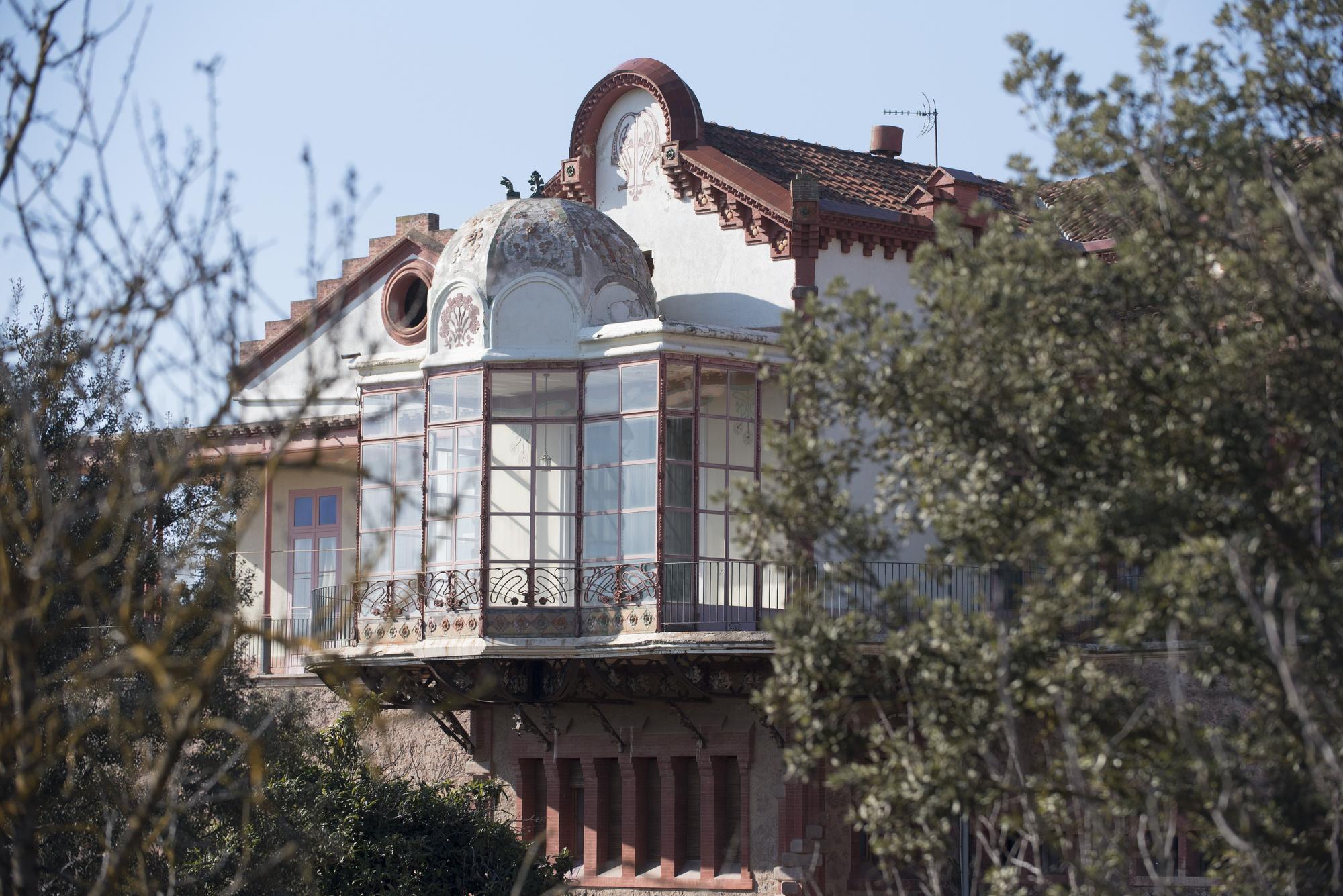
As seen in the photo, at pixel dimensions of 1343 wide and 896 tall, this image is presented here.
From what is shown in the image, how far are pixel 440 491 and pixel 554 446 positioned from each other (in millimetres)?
1303

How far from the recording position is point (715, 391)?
69.1ft

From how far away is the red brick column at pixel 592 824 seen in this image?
2192cm

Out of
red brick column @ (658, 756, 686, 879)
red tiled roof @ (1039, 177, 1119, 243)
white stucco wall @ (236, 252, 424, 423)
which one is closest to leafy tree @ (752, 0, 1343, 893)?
red tiled roof @ (1039, 177, 1119, 243)

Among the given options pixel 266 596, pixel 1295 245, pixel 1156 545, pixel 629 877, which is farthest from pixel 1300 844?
pixel 266 596

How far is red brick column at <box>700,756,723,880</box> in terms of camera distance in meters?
21.0

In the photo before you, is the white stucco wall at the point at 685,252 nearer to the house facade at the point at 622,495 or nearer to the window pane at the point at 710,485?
the house facade at the point at 622,495

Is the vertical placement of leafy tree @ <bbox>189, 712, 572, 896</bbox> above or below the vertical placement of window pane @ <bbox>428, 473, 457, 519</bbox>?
below

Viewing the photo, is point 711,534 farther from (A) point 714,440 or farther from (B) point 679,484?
(A) point 714,440

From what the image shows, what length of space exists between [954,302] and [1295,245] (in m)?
1.84

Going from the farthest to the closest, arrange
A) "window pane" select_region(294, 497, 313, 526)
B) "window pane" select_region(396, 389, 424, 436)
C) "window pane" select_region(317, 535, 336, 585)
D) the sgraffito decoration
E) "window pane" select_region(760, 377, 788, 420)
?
1. "window pane" select_region(294, 497, 313, 526)
2. "window pane" select_region(317, 535, 336, 585)
3. the sgraffito decoration
4. "window pane" select_region(396, 389, 424, 436)
5. "window pane" select_region(760, 377, 788, 420)

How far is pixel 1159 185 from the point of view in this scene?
1043 centimetres

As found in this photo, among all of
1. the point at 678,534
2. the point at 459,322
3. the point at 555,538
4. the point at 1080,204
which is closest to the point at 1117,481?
the point at 1080,204

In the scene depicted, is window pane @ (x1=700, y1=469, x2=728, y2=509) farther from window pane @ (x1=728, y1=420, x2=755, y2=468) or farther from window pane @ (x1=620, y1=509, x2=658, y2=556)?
window pane @ (x1=620, y1=509, x2=658, y2=556)

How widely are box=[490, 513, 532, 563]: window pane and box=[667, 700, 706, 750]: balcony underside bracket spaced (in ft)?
7.41
